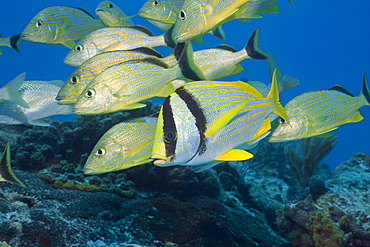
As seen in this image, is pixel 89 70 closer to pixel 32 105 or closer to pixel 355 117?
pixel 32 105

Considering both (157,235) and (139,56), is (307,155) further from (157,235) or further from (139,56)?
(139,56)

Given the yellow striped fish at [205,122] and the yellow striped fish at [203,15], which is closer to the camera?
the yellow striped fish at [205,122]

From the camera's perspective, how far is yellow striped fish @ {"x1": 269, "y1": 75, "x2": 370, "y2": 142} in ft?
9.65

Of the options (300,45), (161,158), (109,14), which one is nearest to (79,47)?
(109,14)

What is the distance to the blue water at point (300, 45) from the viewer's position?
101375 millimetres

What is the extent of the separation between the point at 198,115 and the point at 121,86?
1.14 metres

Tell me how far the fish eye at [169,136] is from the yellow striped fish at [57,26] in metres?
2.94

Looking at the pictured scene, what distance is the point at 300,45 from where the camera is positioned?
121188mm

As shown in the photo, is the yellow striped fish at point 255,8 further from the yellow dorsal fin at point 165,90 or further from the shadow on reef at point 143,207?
the shadow on reef at point 143,207

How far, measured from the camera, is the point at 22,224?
304 cm

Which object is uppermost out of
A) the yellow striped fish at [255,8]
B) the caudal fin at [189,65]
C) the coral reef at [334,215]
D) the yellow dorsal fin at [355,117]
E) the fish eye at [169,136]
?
the yellow striped fish at [255,8]

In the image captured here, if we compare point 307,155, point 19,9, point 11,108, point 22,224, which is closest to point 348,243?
point 307,155

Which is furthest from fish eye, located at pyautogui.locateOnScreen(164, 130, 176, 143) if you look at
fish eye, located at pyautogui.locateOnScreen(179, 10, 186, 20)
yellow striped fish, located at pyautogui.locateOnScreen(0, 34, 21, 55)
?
yellow striped fish, located at pyautogui.locateOnScreen(0, 34, 21, 55)

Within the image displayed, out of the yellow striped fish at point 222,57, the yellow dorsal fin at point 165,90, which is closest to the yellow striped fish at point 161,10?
the yellow striped fish at point 222,57
